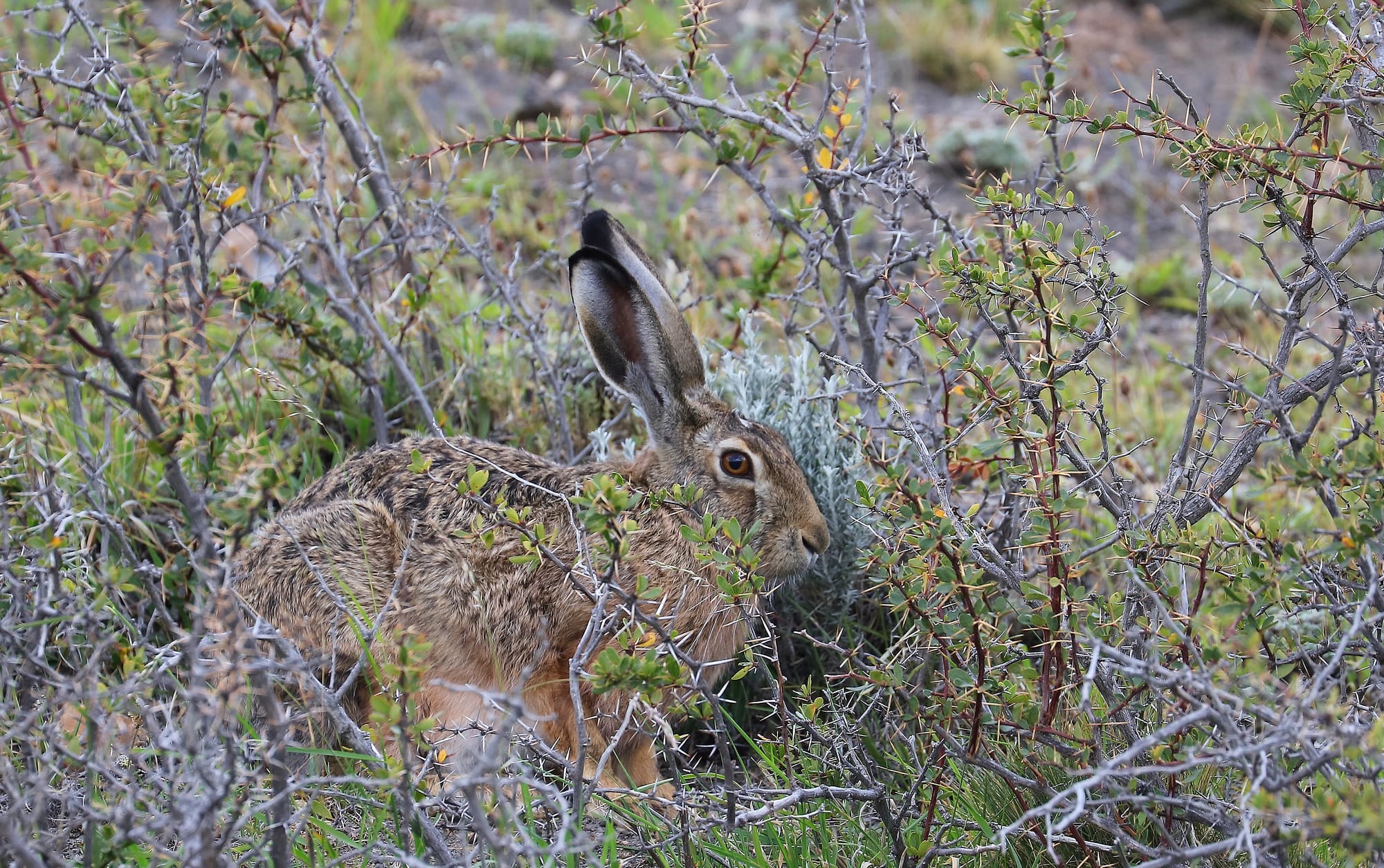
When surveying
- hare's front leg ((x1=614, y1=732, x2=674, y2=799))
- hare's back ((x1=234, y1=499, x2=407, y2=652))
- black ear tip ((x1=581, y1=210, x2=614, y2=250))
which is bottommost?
hare's front leg ((x1=614, y1=732, x2=674, y2=799))

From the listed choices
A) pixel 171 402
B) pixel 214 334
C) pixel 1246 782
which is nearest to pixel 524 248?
pixel 214 334

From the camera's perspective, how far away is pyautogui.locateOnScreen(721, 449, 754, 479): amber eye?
4430mm

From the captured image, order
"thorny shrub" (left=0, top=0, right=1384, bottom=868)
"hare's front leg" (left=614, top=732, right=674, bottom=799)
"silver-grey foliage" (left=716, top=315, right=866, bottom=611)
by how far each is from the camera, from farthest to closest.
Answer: "silver-grey foliage" (left=716, top=315, right=866, bottom=611)
"hare's front leg" (left=614, top=732, right=674, bottom=799)
"thorny shrub" (left=0, top=0, right=1384, bottom=868)

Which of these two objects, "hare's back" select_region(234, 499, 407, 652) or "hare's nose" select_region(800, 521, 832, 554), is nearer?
"hare's back" select_region(234, 499, 407, 652)

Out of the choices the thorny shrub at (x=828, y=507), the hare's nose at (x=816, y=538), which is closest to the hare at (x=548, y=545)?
the hare's nose at (x=816, y=538)

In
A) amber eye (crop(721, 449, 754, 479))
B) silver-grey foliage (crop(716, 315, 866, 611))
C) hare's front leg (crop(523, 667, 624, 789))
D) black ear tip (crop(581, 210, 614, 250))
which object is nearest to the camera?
hare's front leg (crop(523, 667, 624, 789))

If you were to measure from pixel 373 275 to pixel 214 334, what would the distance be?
2.44 feet

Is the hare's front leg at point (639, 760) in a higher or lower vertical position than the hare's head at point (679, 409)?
lower

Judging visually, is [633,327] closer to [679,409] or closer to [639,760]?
[679,409]

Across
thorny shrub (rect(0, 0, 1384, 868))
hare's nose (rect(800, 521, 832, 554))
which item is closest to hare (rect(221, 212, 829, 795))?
hare's nose (rect(800, 521, 832, 554))

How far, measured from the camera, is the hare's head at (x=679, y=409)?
4238 millimetres

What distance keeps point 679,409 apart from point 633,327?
354 mm

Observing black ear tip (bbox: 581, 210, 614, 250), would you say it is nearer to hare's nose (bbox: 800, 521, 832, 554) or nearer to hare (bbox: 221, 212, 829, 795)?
hare (bbox: 221, 212, 829, 795)

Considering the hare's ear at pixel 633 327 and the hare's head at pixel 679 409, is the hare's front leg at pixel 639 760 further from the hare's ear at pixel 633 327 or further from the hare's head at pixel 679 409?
the hare's ear at pixel 633 327
